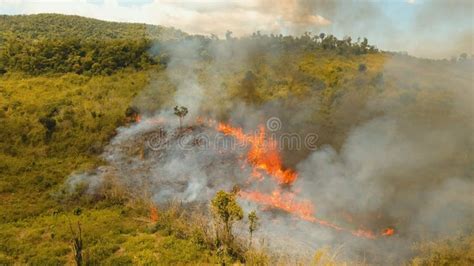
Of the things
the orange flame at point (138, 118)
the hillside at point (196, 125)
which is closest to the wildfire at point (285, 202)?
the hillside at point (196, 125)

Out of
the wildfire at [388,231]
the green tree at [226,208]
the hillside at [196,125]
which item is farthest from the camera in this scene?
the wildfire at [388,231]

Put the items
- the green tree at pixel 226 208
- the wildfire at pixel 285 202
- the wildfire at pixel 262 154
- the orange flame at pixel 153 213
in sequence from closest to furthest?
1. the green tree at pixel 226 208
2. the orange flame at pixel 153 213
3. the wildfire at pixel 285 202
4. the wildfire at pixel 262 154

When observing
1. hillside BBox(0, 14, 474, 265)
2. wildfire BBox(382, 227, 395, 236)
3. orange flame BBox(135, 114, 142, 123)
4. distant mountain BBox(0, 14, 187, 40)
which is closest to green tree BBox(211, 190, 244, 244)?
hillside BBox(0, 14, 474, 265)

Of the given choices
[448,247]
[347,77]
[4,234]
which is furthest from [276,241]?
[347,77]

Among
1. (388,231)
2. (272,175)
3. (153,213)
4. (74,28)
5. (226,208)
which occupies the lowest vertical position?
(153,213)

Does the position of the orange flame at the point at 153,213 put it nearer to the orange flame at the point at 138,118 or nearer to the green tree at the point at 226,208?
the green tree at the point at 226,208

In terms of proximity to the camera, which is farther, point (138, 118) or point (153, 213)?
point (138, 118)

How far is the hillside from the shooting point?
1670 cm

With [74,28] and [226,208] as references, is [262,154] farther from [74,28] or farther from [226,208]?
[74,28]

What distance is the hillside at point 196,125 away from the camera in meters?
16.7

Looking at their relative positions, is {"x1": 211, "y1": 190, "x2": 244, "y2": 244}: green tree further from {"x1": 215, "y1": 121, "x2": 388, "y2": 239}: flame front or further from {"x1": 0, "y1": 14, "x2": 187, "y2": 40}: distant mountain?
{"x1": 0, "y1": 14, "x2": 187, "y2": 40}: distant mountain

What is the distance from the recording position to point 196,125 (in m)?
29.9

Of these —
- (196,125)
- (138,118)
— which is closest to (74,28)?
(138,118)

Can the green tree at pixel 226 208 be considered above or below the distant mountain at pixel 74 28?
below
